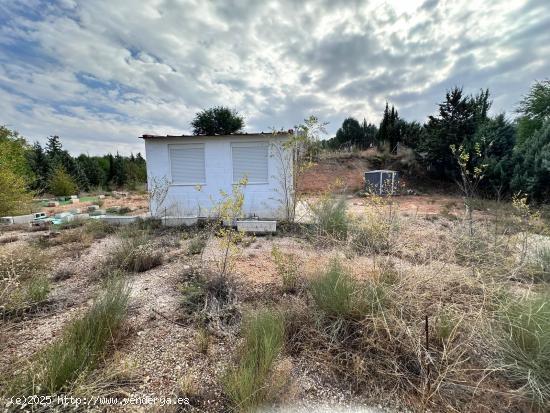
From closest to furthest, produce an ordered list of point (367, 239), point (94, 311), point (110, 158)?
point (94, 311), point (367, 239), point (110, 158)

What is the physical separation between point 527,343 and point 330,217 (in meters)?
3.88

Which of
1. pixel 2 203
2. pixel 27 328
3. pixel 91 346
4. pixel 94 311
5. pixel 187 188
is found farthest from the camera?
pixel 2 203

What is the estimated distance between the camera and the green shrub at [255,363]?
1.69m

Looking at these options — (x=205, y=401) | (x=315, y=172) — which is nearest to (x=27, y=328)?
(x=205, y=401)

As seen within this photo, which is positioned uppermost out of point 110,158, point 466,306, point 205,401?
point 110,158

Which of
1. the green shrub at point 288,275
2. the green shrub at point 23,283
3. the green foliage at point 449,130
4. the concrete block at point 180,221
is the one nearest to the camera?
the green shrub at point 23,283

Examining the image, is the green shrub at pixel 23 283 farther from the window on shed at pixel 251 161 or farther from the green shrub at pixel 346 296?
the window on shed at pixel 251 161

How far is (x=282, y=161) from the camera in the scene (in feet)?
23.6

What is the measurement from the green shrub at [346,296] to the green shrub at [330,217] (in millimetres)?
2457

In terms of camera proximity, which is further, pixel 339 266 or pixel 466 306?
pixel 339 266

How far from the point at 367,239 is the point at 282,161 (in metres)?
4.03

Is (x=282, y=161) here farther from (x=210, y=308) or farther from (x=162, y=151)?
(x=210, y=308)

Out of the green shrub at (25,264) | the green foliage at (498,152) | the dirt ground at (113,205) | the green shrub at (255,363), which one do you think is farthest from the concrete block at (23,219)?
the green foliage at (498,152)

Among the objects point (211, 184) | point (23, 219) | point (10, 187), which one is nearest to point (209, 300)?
point (211, 184)
